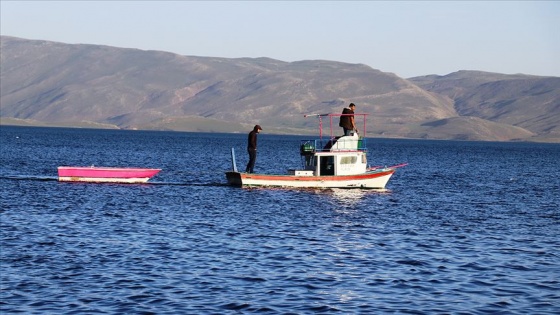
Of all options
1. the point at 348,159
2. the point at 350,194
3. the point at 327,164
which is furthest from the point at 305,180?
the point at 350,194

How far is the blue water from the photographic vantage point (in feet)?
88.8

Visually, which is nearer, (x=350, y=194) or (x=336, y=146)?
(x=350, y=194)

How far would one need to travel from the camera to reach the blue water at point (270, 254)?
27078 millimetres

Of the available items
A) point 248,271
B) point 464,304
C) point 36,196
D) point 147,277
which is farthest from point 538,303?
point 36,196

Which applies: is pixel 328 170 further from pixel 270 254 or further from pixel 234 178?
pixel 270 254

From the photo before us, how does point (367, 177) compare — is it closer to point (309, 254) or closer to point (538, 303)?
point (309, 254)

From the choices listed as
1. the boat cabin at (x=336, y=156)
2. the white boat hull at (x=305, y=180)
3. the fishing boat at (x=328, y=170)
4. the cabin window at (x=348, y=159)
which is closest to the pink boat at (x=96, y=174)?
the white boat hull at (x=305, y=180)

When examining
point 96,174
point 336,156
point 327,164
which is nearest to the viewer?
point 336,156

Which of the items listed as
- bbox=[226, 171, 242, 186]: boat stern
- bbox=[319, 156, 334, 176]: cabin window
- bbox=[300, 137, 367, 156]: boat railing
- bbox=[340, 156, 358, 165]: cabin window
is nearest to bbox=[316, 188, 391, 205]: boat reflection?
bbox=[319, 156, 334, 176]: cabin window

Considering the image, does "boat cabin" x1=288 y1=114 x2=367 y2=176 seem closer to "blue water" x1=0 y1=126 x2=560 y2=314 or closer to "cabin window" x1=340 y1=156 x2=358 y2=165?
"cabin window" x1=340 y1=156 x2=358 y2=165

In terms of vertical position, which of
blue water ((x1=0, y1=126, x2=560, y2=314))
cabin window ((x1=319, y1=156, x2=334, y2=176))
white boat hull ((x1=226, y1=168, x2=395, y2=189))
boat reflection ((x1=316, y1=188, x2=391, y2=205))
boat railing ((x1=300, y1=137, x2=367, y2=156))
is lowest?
blue water ((x1=0, y1=126, x2=560, y2=314))

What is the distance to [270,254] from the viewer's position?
35.3m

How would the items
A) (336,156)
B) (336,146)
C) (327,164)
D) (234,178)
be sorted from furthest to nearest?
(234,178), (327,164), (336,146), (336,156)

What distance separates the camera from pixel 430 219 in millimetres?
50312
